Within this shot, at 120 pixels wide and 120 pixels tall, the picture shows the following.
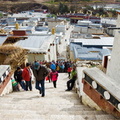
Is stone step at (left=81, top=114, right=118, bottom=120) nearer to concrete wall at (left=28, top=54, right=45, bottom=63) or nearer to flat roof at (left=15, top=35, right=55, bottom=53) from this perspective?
flat roof at (left=15, top=35, right=55, bottom=53)

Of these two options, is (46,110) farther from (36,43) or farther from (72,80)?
(36,43)

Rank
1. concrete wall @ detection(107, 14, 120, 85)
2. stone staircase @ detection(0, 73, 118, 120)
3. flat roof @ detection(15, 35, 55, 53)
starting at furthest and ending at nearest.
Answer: flat roof @ detection(15, 35, 55, 53)
stone staircase @ detection(0, 73, 118, 120)
concrete wall @ detection(107, 14, 120, 85)

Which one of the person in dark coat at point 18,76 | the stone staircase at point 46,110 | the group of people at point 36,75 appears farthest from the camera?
the person in dark coat at point 18,76

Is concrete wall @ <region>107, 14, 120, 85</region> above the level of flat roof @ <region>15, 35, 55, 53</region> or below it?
above

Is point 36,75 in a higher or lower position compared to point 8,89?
higher

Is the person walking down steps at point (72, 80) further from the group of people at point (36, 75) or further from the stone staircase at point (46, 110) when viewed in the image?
the stone staircase at point (46, 110)

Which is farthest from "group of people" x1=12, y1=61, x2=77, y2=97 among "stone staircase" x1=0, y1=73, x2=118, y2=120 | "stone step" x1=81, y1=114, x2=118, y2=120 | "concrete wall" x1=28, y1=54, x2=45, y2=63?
"concrete wall" x1=28, y1=54, x2=45, y2=63

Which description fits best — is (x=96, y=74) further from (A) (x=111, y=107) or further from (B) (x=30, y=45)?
(B) (x=30, y=45)

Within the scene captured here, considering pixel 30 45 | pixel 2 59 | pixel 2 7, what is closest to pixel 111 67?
pixel 2 59

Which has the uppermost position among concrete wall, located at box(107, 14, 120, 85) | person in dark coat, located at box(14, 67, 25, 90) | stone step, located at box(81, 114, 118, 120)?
concrete wall, located at box(107, 14, 120, 85)

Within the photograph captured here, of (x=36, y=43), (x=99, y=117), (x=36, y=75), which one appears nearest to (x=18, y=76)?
(x=36, y=75)

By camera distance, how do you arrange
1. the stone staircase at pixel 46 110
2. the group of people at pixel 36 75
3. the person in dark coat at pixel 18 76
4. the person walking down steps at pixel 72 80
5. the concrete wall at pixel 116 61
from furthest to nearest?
the person walking down steps at pixel 72 80 < the person in dark coat at pixel 18 76 < the group of people at pixel 36 75 < the stone staircase at pixel 46 110 < the concrete wall at pixel 116 61

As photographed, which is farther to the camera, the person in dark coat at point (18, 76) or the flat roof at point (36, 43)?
the flat roof at point (36, 43)

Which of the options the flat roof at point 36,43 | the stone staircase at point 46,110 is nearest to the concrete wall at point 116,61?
the stone staircase at point 46,110
